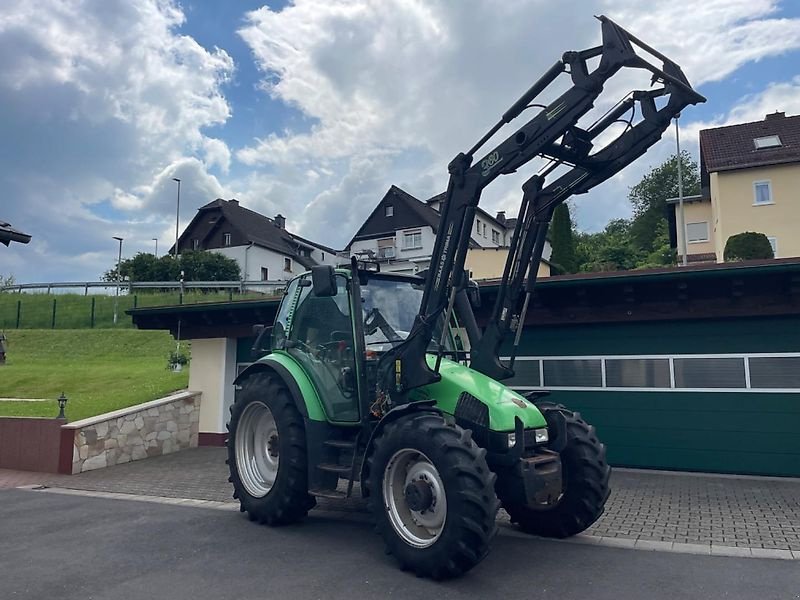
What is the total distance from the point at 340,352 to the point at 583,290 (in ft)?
17.2

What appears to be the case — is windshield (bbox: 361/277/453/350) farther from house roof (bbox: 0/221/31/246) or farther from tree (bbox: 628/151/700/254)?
tree (bbox: 628/151/700/254)

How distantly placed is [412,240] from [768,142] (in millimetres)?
23371

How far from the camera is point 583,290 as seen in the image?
9.98 meters

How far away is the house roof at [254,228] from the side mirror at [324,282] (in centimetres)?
4146

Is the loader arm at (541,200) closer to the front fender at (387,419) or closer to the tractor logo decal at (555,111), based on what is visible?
the tractor logo decal at (555,111)

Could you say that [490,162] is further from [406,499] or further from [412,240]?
[412,240]

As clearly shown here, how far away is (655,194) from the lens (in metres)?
60.1

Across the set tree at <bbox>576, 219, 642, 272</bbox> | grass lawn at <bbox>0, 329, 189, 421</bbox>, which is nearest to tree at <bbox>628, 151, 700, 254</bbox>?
tree at <bbox>576, 219, 642, 272</bbox>

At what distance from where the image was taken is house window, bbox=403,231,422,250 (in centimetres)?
4594

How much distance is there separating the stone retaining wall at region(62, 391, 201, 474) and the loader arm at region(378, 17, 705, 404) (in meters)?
7.20

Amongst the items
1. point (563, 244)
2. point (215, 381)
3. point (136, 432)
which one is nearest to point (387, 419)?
point (136, 432)

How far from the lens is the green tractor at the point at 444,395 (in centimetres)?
467

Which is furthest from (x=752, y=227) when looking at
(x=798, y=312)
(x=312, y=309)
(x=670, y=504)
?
(x=312, y=309)

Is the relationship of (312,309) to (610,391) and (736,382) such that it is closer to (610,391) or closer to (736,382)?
(610,391)
